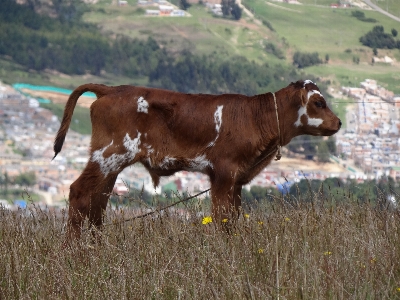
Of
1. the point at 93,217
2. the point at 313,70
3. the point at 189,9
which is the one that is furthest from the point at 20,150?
the point at 93,217

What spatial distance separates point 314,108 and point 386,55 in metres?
141

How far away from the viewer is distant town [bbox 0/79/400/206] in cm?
9075

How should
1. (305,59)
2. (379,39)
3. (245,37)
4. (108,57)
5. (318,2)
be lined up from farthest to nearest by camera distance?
(318,2), (245,37), (108,57), (305,59), (379,39)

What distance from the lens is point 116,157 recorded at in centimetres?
951

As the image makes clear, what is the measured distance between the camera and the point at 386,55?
484ft

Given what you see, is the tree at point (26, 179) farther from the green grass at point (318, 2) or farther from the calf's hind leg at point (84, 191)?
the calf's hind leg at point (84, 191)

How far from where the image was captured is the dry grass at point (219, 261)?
21.9ft

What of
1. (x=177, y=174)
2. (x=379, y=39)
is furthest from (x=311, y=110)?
(x=379, y=39)

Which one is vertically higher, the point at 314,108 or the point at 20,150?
the point at 314,108

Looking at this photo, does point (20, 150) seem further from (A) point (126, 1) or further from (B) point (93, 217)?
(B) point (93, 217)

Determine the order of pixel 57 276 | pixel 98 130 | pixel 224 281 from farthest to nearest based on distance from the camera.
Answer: pixel 98 130, pixel 57 276, pixel 224 281

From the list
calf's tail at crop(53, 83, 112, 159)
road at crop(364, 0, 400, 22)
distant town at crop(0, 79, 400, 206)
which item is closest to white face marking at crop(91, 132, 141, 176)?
calf's tail at crop(53, 83, 112, 159)

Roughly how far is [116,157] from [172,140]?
1.93 ft

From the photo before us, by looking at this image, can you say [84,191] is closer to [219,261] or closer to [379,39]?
[219,261]
